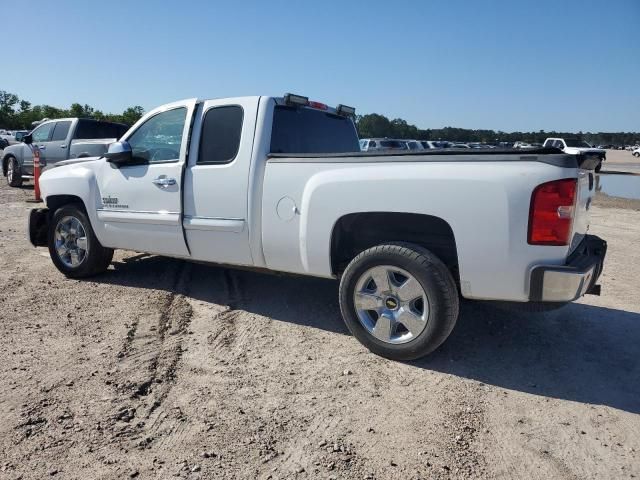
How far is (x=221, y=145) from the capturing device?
4.46 meters

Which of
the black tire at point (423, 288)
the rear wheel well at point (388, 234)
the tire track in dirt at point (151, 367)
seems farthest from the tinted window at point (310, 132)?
the tire track in dirt at point (151, 367)

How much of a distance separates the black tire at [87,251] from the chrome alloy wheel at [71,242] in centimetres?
3

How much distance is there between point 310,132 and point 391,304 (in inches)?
82.8

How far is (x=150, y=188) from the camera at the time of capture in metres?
4.81

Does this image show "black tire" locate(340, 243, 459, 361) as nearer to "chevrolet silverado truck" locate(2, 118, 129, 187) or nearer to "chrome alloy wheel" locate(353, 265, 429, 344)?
"chrome alloy wheel" locate(353, 265, 429, 344)

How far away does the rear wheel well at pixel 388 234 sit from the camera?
3707 millimetres

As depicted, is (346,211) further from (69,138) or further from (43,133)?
(43,133)

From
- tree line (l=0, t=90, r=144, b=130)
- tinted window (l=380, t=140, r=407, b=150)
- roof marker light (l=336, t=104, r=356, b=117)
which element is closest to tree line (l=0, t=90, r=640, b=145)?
tree line (l=0, t=90, r=144, b=130)

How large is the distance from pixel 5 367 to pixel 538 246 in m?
3.66

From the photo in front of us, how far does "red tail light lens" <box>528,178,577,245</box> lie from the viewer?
2.98 m

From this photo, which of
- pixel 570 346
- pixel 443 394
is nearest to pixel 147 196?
pixel 443 394

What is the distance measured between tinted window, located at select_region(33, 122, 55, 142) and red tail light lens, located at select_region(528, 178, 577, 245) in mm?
13696

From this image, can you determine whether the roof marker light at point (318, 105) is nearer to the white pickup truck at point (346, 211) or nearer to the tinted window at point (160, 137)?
the white pickup truck at point (346, 211)

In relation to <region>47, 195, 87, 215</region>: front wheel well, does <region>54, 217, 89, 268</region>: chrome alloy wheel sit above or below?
below
